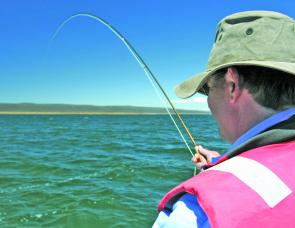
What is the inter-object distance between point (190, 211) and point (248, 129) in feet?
1.75

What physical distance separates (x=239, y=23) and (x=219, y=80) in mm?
246

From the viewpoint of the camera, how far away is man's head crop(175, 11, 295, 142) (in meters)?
1.52

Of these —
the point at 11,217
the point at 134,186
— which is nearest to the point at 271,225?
the point at 11,217

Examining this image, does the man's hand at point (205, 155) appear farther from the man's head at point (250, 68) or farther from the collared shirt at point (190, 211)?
the collared shirt at point (190, 211)

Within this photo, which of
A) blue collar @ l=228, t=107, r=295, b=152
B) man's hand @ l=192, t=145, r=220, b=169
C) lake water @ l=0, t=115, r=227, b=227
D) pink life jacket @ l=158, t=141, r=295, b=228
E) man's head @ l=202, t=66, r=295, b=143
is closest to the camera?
pink life jacket @ l=158, t=141, r=295, b=228

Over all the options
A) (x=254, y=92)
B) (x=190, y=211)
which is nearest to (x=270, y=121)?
(x=254, y=92)

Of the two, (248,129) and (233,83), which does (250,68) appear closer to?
(233,83)

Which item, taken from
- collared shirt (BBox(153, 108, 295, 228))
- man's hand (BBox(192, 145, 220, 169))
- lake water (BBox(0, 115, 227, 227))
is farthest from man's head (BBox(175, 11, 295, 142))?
lake water (BBox(0, 115, 227, 227))

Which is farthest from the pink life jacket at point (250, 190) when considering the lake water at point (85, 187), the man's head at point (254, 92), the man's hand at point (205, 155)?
the lake water at point (85, 187)

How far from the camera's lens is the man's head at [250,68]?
152 centimetres

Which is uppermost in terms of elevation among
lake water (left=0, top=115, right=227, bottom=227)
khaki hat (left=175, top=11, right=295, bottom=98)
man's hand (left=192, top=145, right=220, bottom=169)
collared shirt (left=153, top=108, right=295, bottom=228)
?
khaki hat (left=175, top=11, right=295, bottom=98)

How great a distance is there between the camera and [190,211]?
1220 millimetres

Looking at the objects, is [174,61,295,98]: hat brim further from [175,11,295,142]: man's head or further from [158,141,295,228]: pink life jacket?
[158,141,295,228]: pink life jacket

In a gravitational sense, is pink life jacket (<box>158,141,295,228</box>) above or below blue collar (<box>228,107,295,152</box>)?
below
